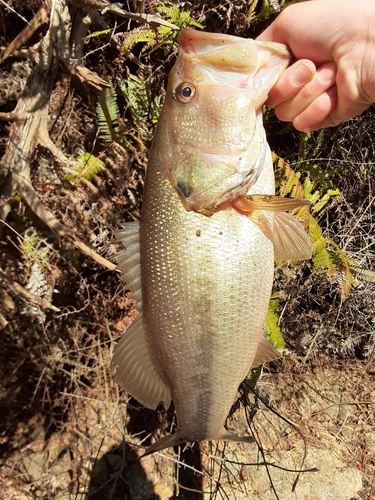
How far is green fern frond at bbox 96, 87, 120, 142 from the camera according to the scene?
2.98 metres

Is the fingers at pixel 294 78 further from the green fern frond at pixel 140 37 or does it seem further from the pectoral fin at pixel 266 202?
the green fern frond at pixel 140 37

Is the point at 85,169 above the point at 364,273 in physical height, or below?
above

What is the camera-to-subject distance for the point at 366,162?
3463mm

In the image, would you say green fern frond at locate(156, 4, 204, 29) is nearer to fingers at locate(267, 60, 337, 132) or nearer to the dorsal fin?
fingers at locate(267, 60, 337, 132)

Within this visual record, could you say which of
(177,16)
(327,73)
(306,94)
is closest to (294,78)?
(306,94)

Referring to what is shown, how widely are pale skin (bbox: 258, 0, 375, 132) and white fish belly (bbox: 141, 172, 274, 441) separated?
854 mm

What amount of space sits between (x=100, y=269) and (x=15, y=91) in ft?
A: 5.85

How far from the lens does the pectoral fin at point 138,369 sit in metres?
1.93

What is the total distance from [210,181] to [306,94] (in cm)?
87

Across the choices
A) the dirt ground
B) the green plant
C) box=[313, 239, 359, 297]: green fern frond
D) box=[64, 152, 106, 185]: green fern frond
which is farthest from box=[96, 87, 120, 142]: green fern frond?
box=[313, 239, 359, 297]: green fern frond

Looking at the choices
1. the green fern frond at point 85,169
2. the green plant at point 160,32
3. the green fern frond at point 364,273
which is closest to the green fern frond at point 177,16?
the green plant at point 160,32

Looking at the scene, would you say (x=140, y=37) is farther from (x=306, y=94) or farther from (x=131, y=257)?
(x=131, y=257)

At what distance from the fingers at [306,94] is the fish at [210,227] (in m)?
0.13

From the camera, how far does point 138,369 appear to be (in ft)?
6.50
